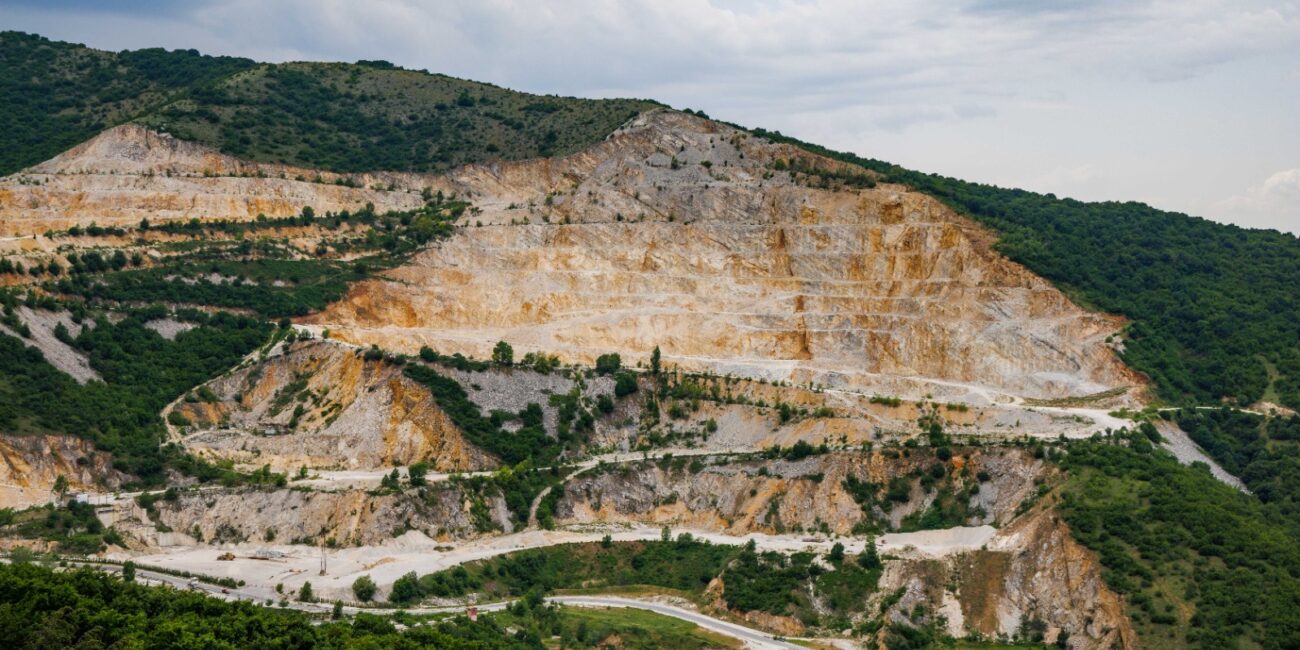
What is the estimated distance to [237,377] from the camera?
121 m

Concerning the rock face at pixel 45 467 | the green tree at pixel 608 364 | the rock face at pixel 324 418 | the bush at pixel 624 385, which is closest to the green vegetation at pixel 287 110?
the green tree at pixel 608 364

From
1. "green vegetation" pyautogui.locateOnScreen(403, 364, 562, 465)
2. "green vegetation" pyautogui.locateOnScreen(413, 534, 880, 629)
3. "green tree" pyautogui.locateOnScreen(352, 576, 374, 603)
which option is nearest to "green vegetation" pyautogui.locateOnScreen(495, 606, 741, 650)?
"green vegetation" pyautogui.locateOnScreen(413, 534, 880, 629)

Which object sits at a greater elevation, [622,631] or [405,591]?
[405,591]

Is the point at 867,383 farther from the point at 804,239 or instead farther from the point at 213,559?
the point at 213,559

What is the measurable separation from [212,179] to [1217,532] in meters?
90.9

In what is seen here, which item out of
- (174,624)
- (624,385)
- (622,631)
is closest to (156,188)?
(624,385)

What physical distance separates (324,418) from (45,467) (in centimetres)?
1946

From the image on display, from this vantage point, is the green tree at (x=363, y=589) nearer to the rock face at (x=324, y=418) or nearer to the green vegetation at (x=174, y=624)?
the green vegetation at (x=174, y=624)

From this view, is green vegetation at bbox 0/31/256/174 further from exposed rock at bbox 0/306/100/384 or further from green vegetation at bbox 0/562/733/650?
green vegetation at bbox 0/562/733/650

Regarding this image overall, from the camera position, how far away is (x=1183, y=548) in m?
91.8

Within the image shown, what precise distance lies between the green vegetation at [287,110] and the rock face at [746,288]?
1401 cm

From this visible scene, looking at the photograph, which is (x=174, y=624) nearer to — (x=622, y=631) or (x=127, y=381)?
(x=622, y=631)

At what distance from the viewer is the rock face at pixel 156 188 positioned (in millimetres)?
142875

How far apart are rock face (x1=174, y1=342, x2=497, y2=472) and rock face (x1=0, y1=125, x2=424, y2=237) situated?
29411 mm
